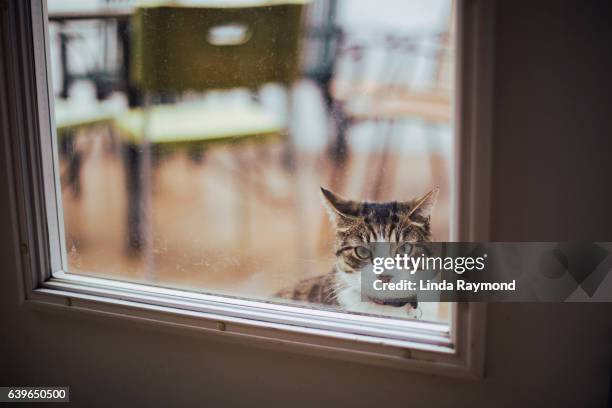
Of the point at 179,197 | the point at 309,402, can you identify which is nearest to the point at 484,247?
the point at 309,402

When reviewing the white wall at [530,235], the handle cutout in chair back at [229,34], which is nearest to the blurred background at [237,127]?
the handle cutout in chair back at [229,34]

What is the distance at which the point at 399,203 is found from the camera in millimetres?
859

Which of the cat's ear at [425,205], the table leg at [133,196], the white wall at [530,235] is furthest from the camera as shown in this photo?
the table leg at [133,196]

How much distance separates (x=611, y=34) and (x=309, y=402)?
646 millimetres

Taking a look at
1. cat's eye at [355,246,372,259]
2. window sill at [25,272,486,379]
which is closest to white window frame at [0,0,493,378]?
window sill at [25,272,486,379]

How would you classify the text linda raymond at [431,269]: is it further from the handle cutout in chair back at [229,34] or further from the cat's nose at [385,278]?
the handle cutout in chair back at [229,34]

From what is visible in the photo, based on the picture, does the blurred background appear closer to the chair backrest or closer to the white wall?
the chair backrest

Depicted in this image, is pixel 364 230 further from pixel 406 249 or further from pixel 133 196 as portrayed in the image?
pixel 133 196

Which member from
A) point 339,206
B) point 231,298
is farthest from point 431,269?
point 231,298

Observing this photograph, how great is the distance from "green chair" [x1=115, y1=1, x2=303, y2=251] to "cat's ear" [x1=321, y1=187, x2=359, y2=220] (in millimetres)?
142

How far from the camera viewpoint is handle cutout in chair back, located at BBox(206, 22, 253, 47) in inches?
35.1

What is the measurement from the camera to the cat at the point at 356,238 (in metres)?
0.84

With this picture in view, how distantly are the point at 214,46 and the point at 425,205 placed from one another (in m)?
0.46

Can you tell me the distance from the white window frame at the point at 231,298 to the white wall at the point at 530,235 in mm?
25
